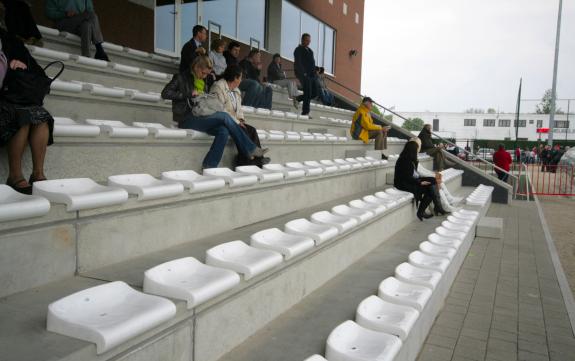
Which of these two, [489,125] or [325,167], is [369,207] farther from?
[489,125]

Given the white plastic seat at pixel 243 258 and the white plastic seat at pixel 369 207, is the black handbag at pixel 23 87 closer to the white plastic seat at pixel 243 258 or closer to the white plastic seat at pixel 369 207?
the white plastic seat at pixel 243 258

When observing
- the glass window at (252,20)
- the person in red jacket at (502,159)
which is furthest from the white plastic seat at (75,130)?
the person in red jacket at (502,159)

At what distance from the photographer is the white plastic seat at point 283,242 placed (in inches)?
104

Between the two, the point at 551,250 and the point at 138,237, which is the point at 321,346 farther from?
the point at 551,250

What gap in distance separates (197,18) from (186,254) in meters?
8.57

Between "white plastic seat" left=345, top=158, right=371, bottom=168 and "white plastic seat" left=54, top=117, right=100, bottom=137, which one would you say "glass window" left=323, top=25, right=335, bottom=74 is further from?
"white plastic seat" left=54, top=117, right=100, bottom=137

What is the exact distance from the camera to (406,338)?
7.81 ft

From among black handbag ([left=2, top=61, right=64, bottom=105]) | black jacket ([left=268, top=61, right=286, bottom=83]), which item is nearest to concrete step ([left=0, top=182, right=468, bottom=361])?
black handbag ([left=2, top=61, right=64, bottom=105])

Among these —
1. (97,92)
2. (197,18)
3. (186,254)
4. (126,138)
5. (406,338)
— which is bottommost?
(406,338)

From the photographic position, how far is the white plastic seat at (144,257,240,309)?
5.94 feet

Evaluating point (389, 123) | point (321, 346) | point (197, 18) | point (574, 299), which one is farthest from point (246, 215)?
point (389, 123)

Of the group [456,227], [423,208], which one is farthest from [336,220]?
[423,208]

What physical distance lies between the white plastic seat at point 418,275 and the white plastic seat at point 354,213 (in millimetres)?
630

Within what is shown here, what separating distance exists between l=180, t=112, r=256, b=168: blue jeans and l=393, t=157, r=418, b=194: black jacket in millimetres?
2940
